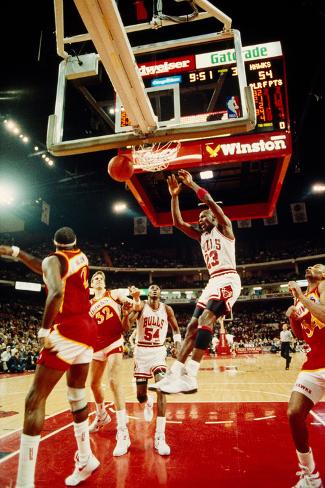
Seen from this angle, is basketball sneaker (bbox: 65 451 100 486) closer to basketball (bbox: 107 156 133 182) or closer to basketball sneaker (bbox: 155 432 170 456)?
basketball sneaker (bbox: 155 432 170 456)

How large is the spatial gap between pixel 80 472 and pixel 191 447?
1611mm

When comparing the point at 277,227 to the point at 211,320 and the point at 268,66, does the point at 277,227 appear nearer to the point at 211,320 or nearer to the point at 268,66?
the point at 268,66

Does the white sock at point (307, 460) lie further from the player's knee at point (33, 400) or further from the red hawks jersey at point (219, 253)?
the player's knee at point (33, 400)

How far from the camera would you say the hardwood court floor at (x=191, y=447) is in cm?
333

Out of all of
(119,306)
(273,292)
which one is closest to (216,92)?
(119,306)

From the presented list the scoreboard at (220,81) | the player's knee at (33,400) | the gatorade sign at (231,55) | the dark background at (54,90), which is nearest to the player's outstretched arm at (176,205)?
the player's knee at (33,400)

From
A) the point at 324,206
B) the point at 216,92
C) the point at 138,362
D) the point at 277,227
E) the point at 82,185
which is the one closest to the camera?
Answer: the point at 138,362

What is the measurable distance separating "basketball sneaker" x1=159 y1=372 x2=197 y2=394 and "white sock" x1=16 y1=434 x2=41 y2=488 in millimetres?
1235

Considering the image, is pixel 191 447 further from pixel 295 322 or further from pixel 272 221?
pixel 272 221

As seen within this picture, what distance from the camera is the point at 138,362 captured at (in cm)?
552

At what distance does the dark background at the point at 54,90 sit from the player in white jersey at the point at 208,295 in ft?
23.4

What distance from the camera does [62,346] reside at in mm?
3189

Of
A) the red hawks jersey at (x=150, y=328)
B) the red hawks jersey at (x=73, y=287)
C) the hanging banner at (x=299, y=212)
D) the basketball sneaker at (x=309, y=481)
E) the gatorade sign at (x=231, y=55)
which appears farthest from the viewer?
the hanging banner at (x=299, y=212)

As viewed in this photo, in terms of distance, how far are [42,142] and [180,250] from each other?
23.4 meters
